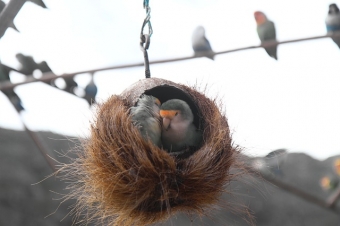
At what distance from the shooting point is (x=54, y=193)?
133 inches

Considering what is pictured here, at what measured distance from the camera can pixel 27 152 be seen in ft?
12.0


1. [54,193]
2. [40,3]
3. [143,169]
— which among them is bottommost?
[54,193]

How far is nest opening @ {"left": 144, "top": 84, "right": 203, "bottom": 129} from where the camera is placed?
0.97 meters

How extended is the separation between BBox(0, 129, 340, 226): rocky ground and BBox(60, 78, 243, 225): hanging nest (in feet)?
7.81

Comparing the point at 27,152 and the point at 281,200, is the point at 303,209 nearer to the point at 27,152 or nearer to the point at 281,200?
the point at 281,200

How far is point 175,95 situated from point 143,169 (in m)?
0.28

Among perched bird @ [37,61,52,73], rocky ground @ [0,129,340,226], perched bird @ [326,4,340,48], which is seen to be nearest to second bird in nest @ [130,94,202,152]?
perched bird @ [37,61,52,73]

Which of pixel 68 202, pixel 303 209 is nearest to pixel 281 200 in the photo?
pixel 303 209

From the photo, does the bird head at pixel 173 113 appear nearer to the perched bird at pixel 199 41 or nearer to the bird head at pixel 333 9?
the perched bird at pixel 199 41

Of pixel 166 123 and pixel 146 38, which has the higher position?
pixel 146 38

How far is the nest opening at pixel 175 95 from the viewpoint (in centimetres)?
97

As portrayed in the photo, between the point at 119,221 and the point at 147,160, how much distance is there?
18 cm

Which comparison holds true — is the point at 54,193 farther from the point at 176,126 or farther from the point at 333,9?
the point at 176,126

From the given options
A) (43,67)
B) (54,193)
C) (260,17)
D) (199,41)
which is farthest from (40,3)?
(54,193)
